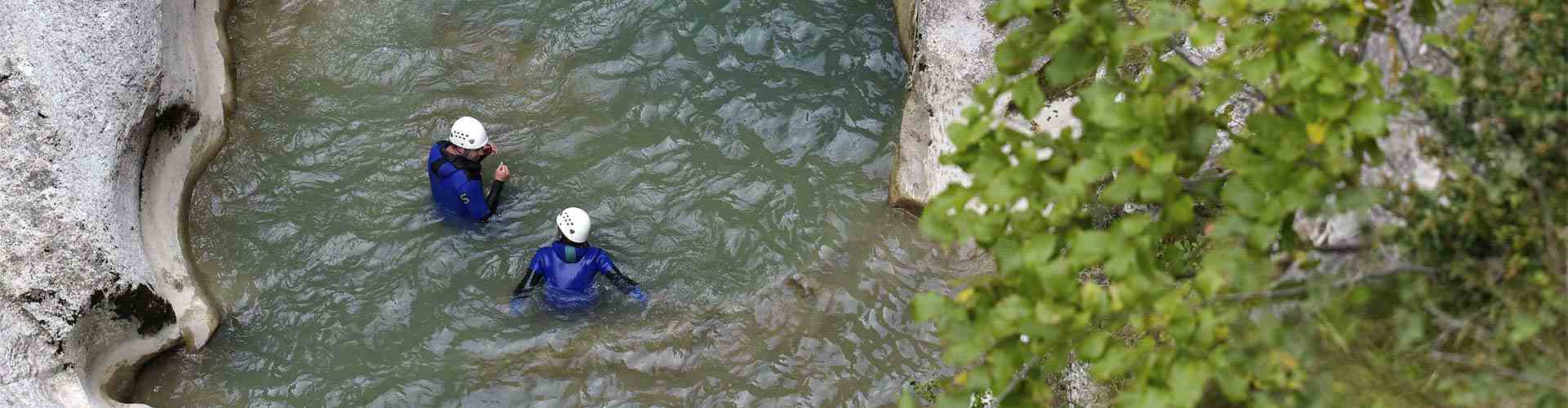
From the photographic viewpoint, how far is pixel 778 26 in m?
11.7

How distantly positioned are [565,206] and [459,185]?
1.10 m

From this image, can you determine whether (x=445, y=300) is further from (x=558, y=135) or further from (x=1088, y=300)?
(x=1088, y=300)

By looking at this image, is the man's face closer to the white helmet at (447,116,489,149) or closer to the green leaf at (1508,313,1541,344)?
the white helmet at (447,116,489,149)

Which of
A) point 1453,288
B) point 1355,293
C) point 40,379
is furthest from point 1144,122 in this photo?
point 40,379

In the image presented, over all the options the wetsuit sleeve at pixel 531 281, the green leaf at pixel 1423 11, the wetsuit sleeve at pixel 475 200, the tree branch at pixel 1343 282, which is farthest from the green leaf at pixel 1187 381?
the wetsuit sleeve at pixel 475 200

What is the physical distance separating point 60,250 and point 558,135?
4.29m

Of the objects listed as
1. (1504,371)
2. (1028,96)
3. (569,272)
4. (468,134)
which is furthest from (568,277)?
(1504,371)

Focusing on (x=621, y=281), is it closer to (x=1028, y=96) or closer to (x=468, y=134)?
(x=468, y=134)

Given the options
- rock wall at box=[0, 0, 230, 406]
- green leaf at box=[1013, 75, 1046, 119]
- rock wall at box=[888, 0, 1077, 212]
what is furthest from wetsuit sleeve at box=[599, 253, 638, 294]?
green leaf at box=[1013, 75, 1046, 119]

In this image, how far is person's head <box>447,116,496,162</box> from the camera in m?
9.70

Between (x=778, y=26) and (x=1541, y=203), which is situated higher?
(x=1541, y=203)

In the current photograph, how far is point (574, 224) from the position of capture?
907 cm

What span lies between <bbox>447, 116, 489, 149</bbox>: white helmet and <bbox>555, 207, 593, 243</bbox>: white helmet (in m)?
1.27

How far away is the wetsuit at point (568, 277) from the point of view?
29.6 feet
